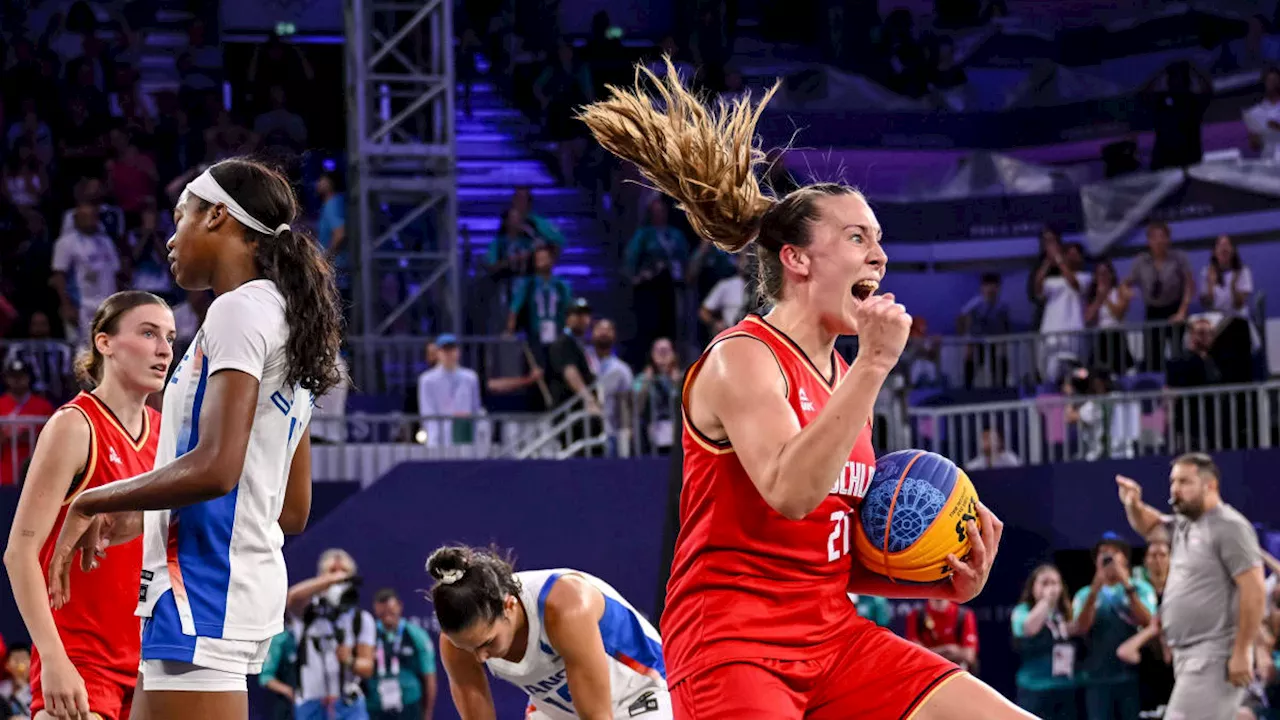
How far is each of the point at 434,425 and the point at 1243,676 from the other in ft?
20.3

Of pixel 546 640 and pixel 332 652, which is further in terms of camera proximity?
pixel 332 652

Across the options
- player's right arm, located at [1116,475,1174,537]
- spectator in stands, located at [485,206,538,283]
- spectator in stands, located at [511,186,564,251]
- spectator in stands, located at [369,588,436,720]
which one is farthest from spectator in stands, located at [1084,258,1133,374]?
spectator in stands, located at [369,588,436,720]

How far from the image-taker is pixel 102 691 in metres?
4.69

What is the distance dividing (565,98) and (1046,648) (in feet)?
29.6

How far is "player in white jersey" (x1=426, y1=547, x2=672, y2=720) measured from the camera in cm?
513

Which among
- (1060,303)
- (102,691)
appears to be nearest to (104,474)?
(102,691)

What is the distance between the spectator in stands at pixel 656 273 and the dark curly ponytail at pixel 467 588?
373 inches

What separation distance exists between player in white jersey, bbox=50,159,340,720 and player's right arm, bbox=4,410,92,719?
0.57 meters

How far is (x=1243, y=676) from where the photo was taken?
867cm

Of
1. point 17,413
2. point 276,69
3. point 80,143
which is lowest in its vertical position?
point 17,413

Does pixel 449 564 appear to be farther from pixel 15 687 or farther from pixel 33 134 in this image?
pixel 33 134

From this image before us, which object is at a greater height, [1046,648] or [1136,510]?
[1136,510]

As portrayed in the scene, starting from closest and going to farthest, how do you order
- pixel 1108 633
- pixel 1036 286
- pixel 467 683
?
pixel 467 683 < pixel 1108 633 < pixel 1036 286

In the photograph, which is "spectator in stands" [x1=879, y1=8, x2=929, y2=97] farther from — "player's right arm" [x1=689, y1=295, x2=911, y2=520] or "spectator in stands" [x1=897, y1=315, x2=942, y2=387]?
"player's right arm" [x1=689, y1=295, x2=911, y2=520]
